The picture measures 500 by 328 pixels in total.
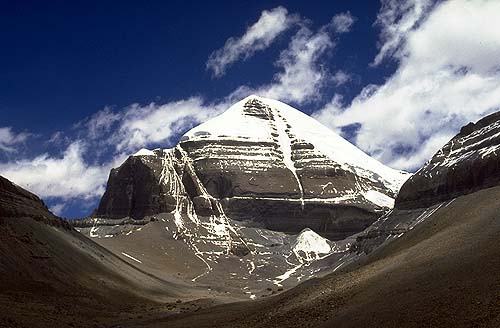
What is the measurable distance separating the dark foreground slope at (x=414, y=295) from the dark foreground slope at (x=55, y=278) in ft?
28.3

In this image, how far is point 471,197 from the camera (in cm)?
7275

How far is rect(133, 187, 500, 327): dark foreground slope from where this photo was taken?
28.0 meters

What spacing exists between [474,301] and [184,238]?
15675 centimetres

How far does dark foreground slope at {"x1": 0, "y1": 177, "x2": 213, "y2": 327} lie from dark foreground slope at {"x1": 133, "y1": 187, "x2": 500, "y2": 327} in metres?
8.62

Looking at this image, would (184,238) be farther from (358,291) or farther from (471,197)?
(358,291)

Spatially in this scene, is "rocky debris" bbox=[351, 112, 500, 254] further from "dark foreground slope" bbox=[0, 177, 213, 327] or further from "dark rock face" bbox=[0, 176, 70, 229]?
"dark rock face" bbox=[0, 176, 70, 229]

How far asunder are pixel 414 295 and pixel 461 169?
61.5 meters

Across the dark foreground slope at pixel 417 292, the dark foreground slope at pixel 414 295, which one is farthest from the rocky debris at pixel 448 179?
the dark foreground slope at pixel 414 295

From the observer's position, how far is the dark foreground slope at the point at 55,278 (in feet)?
171

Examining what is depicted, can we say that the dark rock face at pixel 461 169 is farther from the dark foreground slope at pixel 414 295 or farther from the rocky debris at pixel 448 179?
the dark foreground slope at pixel 414 295

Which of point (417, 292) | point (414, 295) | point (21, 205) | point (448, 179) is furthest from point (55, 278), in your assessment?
point (448, 179)

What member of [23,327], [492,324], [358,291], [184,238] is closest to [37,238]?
[23,327]

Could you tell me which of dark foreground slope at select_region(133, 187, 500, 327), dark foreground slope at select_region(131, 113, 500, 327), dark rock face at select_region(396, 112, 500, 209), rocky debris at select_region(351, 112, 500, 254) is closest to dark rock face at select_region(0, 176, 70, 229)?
dark foreground slope at select_region(131, 113, 500, 327)

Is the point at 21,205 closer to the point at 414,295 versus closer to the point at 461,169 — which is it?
the point at 461,169
